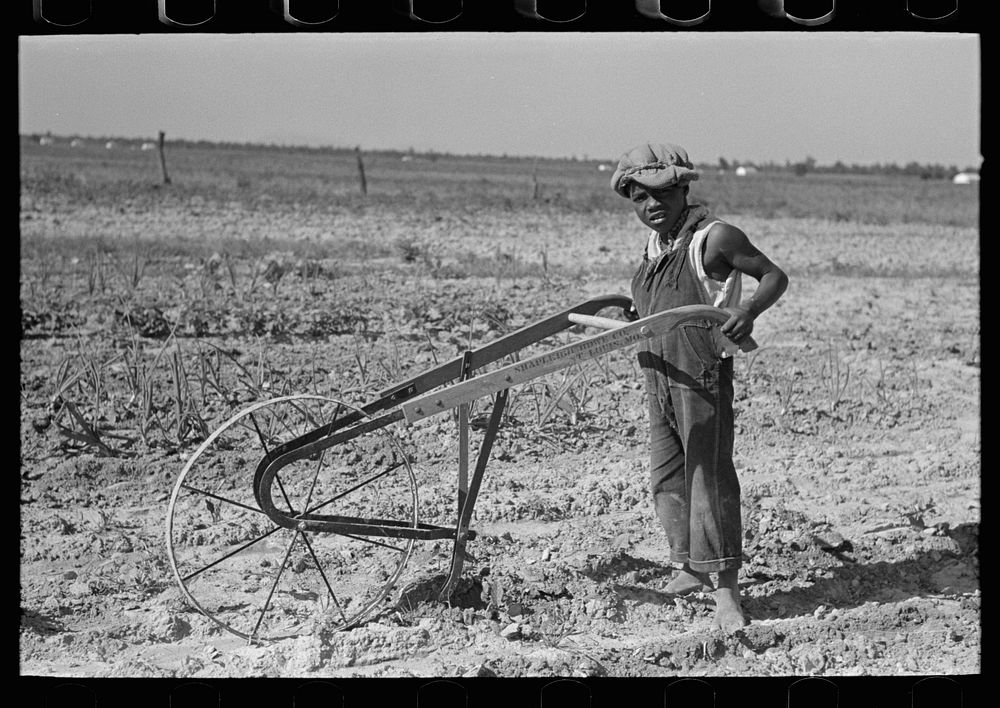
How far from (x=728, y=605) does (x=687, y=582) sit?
0.88ft

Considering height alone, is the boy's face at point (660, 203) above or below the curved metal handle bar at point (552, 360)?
above

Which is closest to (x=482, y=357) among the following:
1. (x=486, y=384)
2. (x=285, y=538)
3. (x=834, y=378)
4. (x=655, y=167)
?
(x=486, y=384)

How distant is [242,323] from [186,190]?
1529 centimetres

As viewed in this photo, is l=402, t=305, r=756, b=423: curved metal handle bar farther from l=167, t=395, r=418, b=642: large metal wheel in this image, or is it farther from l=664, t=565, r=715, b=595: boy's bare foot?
l=664, t=565, r=715, b=595: boy's bare foot

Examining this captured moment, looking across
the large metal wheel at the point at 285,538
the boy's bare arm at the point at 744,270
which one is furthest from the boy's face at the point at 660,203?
the large metal wheel at the point at 285,538

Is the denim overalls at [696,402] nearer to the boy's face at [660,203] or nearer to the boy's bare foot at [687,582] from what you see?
the boy's face at [660,203]

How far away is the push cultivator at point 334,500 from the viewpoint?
351 centimetres

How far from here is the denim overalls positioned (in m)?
3.72

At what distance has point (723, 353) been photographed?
3709 millimetres

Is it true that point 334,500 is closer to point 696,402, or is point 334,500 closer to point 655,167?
point 696,402

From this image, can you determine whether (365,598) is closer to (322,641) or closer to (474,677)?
(322,641)

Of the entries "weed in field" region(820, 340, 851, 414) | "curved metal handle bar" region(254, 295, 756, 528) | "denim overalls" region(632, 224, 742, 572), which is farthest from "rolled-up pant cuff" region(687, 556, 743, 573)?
"weed in field" region(820, 340, 851, 414)

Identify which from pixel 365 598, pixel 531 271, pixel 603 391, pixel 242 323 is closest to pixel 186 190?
pixel 531 271

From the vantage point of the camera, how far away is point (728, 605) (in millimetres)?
3902
